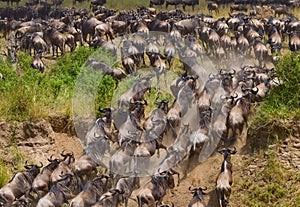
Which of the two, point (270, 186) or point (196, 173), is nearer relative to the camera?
A: point (270, 186)

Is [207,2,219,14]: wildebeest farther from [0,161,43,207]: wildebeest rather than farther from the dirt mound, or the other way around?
[0,161,43,207]: wildebeest

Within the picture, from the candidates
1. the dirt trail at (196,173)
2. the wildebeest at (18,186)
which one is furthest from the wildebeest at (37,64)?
the wildebeest at (18,186)

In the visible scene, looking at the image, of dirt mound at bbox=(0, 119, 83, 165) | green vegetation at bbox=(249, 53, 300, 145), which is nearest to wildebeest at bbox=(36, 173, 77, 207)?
dirt mound at bbox=(0, 119, 83, 165)

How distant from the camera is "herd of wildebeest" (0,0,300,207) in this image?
1021 centimetres

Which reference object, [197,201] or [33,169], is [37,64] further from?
[197,201]

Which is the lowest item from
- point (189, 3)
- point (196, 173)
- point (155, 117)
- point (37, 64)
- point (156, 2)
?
point (196, 173)

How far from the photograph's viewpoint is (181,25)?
21859 millimetres

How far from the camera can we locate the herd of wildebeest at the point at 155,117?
1021 centimetres

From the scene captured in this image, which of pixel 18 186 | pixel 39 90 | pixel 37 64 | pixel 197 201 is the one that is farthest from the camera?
pixel 37 64

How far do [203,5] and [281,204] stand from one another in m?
26.6

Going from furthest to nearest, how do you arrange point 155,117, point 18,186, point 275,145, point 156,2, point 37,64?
point 156,2, point 37,64, point 155,117, point 275,145, point 18,186

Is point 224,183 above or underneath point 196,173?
above

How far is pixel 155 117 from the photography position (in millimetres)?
12500

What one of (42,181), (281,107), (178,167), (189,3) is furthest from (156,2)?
(42,181)
